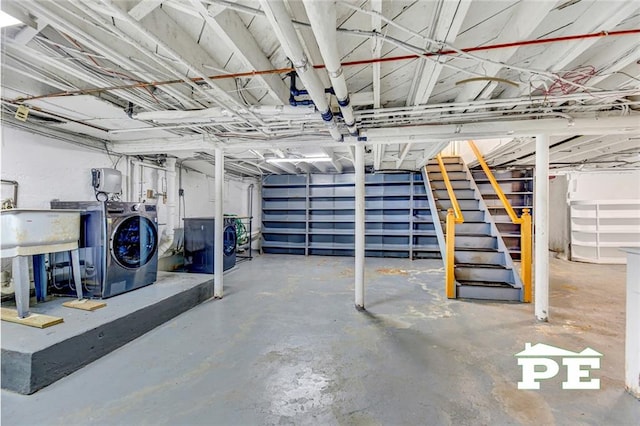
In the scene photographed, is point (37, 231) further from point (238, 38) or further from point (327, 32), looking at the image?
point (327, 32)

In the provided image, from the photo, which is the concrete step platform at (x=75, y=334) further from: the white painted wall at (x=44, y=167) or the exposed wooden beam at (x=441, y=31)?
the exposed wooden beam at (x=441, y=31)

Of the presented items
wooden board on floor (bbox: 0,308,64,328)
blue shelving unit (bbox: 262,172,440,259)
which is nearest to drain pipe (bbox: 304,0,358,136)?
wooden board on floor (bbox: 0,308,64,328)

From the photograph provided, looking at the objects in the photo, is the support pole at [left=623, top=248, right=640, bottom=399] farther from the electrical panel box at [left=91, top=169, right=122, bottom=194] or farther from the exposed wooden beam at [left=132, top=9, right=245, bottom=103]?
the electrical panel box at [left=91, top=169, right=122, bottom=194]

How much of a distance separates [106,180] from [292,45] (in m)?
Answer: 3.46

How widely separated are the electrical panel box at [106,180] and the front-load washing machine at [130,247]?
694 mm

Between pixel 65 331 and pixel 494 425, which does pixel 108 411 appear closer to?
pixel 65 331

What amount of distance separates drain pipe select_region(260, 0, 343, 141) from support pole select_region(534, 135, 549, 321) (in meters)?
2.53

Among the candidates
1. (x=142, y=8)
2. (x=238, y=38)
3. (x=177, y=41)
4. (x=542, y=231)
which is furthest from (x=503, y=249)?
(x=142, y=8)

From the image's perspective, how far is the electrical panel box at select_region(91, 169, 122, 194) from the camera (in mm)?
3523

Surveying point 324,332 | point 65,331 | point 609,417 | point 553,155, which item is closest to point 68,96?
point 65,331

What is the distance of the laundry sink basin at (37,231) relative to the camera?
214 cm

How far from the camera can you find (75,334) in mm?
2031

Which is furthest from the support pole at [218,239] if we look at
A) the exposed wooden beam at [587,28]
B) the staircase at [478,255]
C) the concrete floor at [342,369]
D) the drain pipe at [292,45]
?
the exposed wooden beam at [587,28]

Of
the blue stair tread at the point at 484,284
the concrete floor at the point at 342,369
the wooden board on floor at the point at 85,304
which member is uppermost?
the wooden board on floor at the point at 85,304
